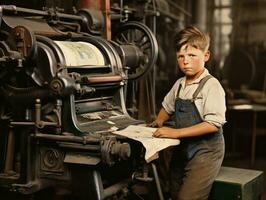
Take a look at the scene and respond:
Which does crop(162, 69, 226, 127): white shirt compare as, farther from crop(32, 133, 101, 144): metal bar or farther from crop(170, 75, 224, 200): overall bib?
crop(32, 133, 101, 144): metal bar

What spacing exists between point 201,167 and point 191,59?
0.58m

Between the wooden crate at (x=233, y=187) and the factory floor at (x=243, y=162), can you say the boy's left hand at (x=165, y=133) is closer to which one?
the wooden crate at (x=233, y=187)

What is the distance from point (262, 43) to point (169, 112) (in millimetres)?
3328

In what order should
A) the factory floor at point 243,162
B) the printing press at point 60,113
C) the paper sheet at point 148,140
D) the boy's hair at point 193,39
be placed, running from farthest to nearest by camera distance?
the factory floor at point 243,162 → the boy's hair at point 193,39 → the printing press at point 60,113 → the paper sheet at point 148,140

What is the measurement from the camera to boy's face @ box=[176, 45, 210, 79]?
97.6 inches

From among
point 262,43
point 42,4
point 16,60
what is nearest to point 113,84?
point 16,60

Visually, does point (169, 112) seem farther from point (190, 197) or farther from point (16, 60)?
point (16, 60)

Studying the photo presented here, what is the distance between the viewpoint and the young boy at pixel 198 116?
2408 mm

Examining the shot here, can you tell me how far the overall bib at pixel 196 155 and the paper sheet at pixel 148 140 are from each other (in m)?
0.19

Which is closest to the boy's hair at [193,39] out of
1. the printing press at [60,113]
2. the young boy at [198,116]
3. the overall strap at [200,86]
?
the young boy at [198,116]

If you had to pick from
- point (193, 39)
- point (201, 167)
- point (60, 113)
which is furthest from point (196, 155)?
point (60, 113)

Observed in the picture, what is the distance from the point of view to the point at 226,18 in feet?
19.4

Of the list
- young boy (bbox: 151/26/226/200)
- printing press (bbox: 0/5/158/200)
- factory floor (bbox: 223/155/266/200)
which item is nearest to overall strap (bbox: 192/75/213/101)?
young boy (bbox: 151/26/226/200)

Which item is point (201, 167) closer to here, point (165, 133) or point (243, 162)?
point (165, 133)
